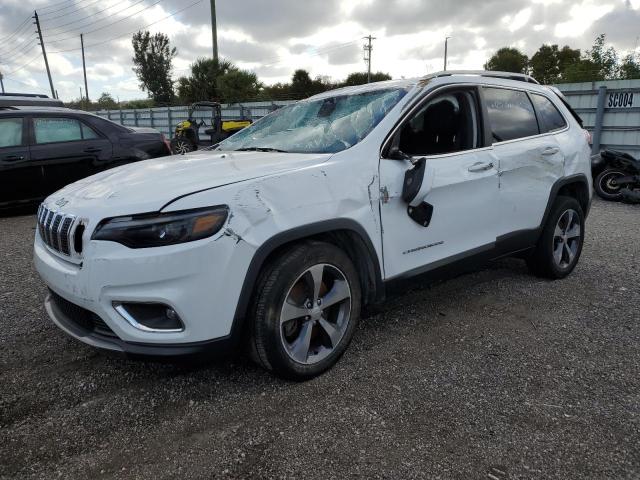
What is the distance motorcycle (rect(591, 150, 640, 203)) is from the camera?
8.52 m

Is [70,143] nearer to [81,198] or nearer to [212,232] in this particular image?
[81,198]

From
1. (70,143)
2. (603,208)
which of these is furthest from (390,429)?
(603,208)

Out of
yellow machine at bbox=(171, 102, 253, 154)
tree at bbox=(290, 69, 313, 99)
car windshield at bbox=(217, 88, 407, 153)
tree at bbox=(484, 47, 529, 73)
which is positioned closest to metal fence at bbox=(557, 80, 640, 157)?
car windshield at bbox=(217, 88, 407, 153)

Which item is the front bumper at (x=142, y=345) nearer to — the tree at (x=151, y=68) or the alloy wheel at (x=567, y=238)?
the alloy wheel at (x=567, y=238)

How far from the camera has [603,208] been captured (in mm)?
8219

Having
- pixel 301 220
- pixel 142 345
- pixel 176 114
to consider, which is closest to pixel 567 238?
pixel 301 220

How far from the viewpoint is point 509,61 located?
58.6 metres

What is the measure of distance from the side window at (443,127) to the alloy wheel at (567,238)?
4.50 ft

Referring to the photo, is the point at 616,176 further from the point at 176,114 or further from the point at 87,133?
the point at 176,114

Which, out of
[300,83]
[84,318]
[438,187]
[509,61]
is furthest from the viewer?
[509,61]

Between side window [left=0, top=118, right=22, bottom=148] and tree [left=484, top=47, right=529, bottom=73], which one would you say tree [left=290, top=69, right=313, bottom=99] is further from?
side window [left=0, top=118, right=22, bottom=148]

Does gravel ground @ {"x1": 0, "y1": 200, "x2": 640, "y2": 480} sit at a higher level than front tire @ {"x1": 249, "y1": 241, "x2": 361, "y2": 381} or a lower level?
lower

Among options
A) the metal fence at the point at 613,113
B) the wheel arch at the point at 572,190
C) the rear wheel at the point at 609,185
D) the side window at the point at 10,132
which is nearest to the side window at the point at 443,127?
the wheel arch at the point at 572,190

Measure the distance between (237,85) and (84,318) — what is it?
31380 mm
